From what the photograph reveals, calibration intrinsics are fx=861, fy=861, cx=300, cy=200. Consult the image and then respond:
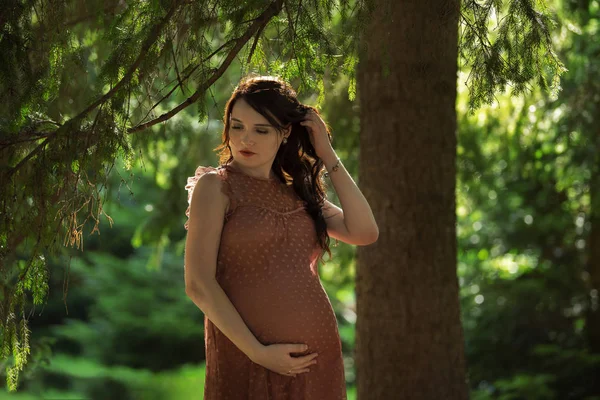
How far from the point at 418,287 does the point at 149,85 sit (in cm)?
180

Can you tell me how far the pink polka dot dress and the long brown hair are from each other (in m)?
0.17

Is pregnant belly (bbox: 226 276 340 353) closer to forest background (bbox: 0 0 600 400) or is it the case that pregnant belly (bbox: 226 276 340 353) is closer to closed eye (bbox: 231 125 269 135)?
closed eye (bbox: 231 125 269 135)

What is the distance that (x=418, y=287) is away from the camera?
4.18m

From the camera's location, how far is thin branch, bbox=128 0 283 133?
293cm

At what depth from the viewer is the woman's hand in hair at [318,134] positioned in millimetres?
3014

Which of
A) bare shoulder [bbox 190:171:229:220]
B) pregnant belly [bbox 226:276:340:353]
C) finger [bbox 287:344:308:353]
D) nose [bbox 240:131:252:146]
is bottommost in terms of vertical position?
finger [bbox 287:344:308:353]

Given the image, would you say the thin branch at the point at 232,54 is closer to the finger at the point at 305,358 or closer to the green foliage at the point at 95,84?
the green foliage at the point at 95,84

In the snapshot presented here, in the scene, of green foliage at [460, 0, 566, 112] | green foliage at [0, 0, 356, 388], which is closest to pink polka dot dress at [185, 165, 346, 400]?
green foliage at [0, 0, 356, 388]

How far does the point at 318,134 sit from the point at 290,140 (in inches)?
4.8

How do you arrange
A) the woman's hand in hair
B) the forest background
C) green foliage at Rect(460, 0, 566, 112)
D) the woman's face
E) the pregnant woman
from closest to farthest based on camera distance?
the pregnant woman
the woman's face
the woman's hand in hair
green foliage at Rect(460, 0, 566, 112)
the forest background

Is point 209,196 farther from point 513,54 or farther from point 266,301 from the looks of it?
point 513,54

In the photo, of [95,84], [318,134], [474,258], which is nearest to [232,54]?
[318,134]

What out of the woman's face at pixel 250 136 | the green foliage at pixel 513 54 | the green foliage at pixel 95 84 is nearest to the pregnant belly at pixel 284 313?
the woman's face at pixel 250 136

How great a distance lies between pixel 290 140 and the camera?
310cm
